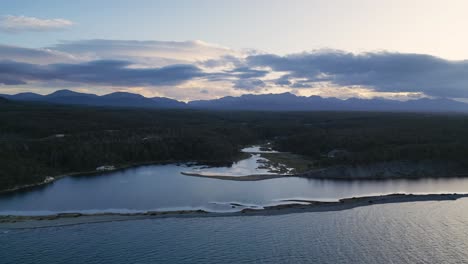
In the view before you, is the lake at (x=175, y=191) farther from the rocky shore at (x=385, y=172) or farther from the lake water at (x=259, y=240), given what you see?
the lake water at (x=259, y=240)

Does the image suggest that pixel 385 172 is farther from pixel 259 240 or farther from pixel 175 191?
pixel 259 240

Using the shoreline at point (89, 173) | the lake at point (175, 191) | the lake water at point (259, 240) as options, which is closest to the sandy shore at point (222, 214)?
the lake water at point (259, 240)

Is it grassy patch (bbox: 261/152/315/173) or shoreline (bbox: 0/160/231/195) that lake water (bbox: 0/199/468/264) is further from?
grassy patch (bbox: 261/152/315/173)

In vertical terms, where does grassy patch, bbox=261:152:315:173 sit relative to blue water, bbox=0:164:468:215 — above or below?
above

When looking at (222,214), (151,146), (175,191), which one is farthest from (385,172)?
(151,146)

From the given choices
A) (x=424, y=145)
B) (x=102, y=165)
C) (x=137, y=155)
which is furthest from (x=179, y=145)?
(x=424, y=145)

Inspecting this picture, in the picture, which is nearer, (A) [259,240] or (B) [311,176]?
(A) [259,240]

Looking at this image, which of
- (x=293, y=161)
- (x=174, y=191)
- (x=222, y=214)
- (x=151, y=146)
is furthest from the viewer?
(x=151, y=146)

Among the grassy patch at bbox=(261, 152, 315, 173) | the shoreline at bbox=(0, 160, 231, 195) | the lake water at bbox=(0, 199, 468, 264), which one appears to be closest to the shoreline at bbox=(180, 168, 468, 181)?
the grassy patch at bbox=(261, 152, 315, 173)
